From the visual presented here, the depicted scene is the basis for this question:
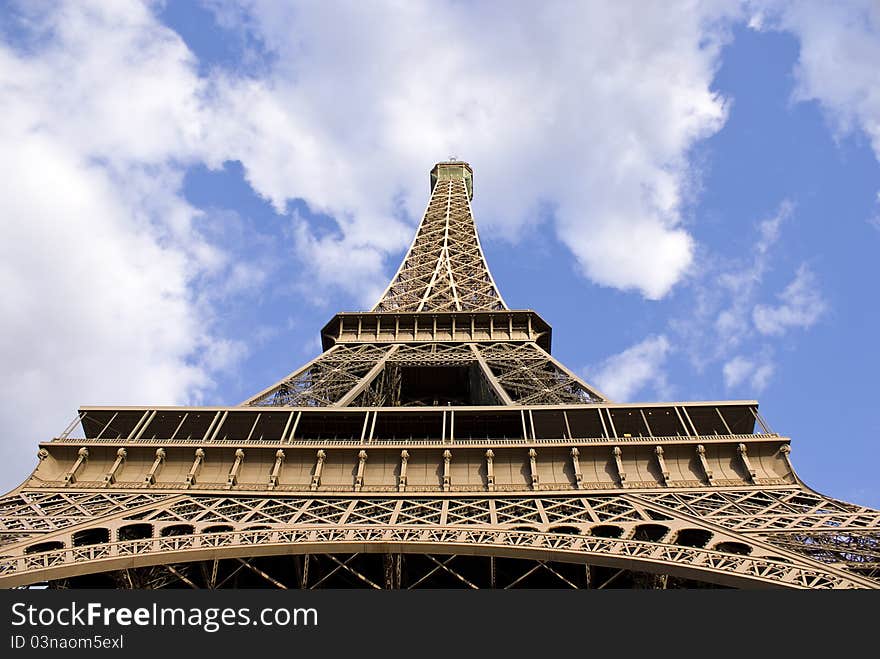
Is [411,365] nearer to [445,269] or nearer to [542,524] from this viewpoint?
[445,269]

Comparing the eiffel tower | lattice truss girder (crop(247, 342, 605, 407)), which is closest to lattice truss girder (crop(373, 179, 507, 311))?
lattice truss girder (crop(247, 342, 605, 407))

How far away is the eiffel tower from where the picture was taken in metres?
17.3

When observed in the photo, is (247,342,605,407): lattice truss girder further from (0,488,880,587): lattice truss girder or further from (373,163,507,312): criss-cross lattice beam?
(0,488,880,587): lattice truss girder

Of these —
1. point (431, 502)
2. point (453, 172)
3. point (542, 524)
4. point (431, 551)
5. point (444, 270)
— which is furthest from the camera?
point (453, 172)

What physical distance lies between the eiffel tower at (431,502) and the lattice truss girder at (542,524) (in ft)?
0.21

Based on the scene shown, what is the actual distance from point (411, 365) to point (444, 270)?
61.9 ft

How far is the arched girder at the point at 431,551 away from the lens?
15.5 meters

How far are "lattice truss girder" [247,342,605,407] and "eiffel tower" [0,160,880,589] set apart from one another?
0.33m

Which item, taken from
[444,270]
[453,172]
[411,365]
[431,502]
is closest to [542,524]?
[431,502]

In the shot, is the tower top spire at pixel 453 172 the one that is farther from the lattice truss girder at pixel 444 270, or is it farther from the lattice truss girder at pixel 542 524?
the lattice truss girder at pixel 542 524

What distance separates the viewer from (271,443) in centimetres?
2431

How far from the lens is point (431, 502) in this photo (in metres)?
21.6

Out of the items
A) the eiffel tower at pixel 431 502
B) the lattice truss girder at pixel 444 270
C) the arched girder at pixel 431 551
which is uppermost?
the lattice truss girder at pixel 444 270

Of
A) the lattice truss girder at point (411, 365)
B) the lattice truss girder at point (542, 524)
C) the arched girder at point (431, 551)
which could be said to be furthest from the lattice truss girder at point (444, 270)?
the arched girder at point (431, 551)
